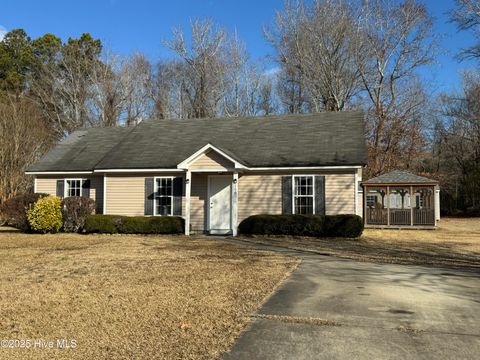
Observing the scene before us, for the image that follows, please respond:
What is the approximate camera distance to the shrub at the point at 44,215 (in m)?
17.1

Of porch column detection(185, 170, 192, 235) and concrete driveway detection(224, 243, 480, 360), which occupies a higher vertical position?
porch column detection(185, 170, 192, 235)

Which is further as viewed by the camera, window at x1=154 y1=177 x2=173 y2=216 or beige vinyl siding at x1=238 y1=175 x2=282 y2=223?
window at x1=154 y1=177 x2=173 y2=216

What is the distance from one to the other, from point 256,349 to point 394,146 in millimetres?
32700

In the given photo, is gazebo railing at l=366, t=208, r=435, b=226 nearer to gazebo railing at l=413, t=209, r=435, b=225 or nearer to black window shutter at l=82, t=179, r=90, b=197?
gazebo railing at l=413, t=209, r=435, b=225

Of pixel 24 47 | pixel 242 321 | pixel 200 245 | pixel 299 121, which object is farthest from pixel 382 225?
pixel 24 47

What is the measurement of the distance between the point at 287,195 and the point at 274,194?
0.53 m

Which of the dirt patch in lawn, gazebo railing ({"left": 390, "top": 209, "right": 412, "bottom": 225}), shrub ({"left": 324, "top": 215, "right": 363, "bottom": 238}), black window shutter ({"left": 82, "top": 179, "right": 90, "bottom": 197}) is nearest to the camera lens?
the dirt patch in lawn

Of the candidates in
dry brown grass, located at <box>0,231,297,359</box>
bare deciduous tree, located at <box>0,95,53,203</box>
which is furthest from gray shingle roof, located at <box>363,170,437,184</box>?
bare deciduous tree, located at <box>0,95,53,203</box>

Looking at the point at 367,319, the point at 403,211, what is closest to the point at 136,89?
the point at 403,211

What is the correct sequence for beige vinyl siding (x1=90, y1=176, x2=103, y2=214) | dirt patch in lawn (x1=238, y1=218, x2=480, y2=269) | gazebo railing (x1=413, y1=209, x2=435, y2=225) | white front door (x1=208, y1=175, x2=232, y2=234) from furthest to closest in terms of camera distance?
gazebo railing (x1=413, y1=209, x2=435, y2=225) → beige vinyl siding (x1=90, y1=176, x2=103, y2=214) → white front door (x1=208, y1=175, x2=232, y2=234) → dirt patch in lawn (x1=238, y1=218, x2=480, y2=269)

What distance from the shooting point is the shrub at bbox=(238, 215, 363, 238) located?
15.7 meters

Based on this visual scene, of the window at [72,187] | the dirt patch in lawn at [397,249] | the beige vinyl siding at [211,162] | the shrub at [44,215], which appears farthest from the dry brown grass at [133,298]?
the window at [72,187]

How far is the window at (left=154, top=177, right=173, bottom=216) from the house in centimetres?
4

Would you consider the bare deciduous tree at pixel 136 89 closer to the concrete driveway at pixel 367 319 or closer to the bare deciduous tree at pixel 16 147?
the bare deciduous tree at pixel 16 147
